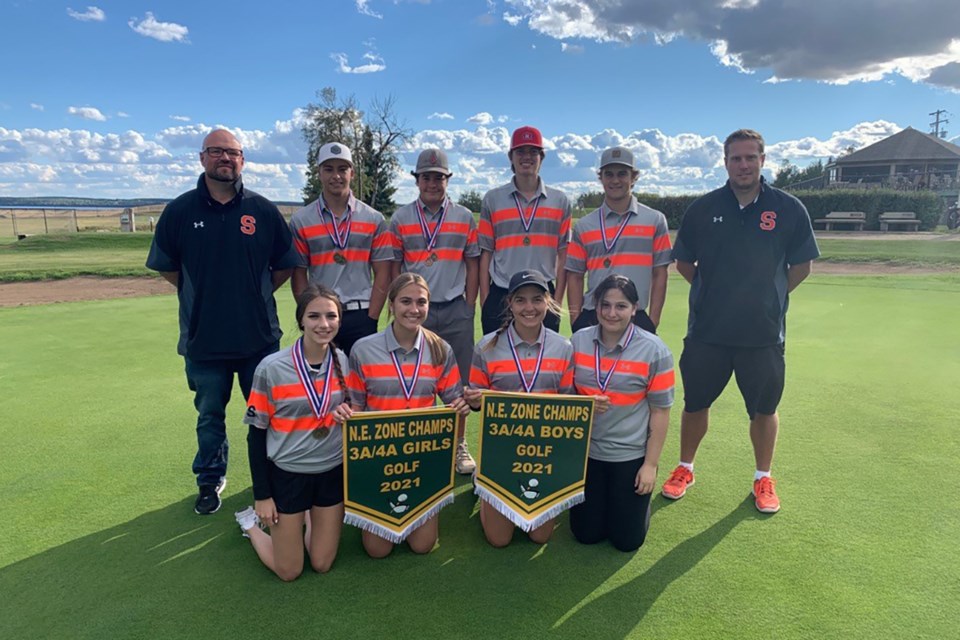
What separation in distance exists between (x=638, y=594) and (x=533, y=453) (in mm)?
914

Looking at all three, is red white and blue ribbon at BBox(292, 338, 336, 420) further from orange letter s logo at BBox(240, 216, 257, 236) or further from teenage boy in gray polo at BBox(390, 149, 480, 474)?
teenage boy in gray polo at BBox(390, 149, 480, 474)

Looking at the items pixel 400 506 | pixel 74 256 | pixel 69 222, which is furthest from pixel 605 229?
pixel 69 222

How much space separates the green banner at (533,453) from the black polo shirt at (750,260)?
4.22ft

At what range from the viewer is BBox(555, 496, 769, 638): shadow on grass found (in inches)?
103

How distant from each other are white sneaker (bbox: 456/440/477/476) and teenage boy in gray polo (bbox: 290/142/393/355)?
3.93 ft

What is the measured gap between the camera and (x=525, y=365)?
11.5ft

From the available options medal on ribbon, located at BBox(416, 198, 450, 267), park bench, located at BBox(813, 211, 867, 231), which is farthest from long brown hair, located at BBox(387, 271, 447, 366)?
park bench, located at BBox(813, 211, 867, 231)

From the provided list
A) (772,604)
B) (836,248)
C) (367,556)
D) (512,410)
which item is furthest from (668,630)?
(836,248)

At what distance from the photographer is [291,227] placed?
165 inches

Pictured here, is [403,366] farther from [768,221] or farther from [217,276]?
[768,221]

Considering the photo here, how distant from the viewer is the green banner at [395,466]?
318cm

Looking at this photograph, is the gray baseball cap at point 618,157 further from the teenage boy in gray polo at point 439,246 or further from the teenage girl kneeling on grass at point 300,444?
the teenage girl kneeling on grass at point 300,444

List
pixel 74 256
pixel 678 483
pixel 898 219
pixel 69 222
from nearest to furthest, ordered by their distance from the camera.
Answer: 1. pixel 678 483
2. pixel 74 256
3. pixel 898 219
4. pixel 69 222

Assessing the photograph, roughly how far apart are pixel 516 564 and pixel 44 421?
Answer: 465 cm
